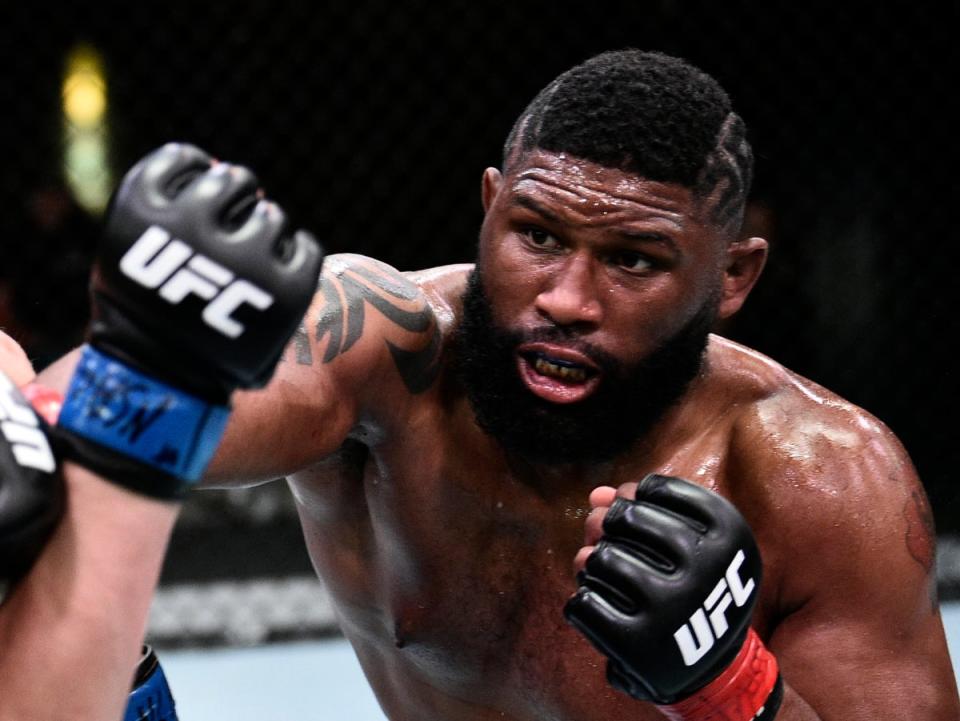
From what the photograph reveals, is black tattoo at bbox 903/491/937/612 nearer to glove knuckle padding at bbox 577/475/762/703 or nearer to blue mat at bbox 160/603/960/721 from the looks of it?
glove knuckle padding at bbox 577/475/762/703

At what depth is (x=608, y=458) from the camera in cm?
166

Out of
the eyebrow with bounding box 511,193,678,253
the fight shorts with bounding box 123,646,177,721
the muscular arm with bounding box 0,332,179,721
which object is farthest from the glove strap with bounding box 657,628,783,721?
the muscular arm with bounding box 0,332,179,721

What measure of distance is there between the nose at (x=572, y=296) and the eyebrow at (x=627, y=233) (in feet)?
0.16

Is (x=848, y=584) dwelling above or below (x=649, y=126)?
below

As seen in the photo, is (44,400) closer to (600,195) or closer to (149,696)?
(149,696)

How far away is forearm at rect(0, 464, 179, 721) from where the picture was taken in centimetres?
95

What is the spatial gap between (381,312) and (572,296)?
0.22 metres

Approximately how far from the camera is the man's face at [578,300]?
1508 mm

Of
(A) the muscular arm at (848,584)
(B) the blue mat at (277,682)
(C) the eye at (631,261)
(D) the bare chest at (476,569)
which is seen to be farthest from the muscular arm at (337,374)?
(B) the blue mat at (277,682)

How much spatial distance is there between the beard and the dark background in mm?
2063

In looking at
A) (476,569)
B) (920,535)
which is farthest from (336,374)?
(920,535)

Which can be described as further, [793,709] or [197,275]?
[793,709]

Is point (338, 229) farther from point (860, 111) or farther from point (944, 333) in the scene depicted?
point (944, 333)

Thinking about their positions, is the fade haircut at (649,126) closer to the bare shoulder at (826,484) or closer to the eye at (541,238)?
the eye at (541,238)
